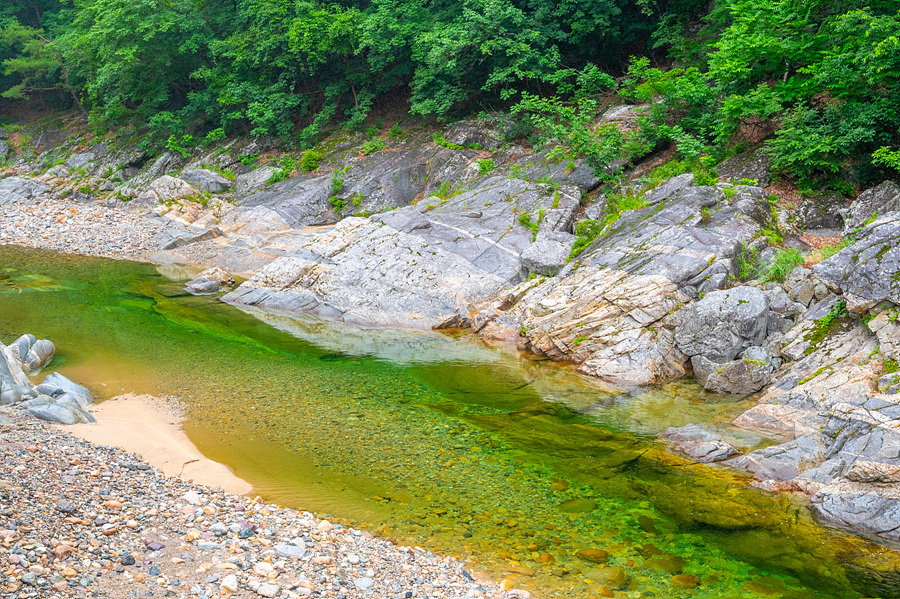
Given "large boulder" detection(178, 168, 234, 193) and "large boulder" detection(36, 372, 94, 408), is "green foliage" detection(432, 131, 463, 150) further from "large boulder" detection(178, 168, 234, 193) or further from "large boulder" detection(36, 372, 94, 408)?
"large boulder" detection(36, 372, 94, 408)

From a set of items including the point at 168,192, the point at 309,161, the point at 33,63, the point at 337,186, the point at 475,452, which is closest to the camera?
the point at 475,452

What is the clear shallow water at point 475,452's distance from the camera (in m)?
7.45

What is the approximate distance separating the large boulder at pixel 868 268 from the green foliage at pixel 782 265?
158 centimetres

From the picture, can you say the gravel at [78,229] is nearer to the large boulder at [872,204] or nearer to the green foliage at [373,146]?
the green foliage at [373,146]

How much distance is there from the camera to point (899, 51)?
14180 millimetres

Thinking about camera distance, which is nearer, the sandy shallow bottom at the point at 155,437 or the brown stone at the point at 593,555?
the brown stone at the point at 593,555

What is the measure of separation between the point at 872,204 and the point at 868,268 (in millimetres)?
4577

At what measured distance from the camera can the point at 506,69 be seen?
1052 inches

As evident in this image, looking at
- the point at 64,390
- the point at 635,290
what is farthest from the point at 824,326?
the point at 64,390

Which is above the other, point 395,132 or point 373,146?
point 395,132

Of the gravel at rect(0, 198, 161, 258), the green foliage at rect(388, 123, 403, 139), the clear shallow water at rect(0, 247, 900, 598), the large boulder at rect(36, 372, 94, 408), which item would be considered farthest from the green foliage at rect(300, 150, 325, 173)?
the large boulder at rect(36, 372, 94, 408)

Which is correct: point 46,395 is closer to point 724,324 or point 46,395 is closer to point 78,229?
point 724,324

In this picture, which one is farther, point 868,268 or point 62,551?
point 868,268

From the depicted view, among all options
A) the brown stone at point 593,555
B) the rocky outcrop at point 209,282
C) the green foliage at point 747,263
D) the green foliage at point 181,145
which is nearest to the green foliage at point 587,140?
the green foliage at point 747,263
